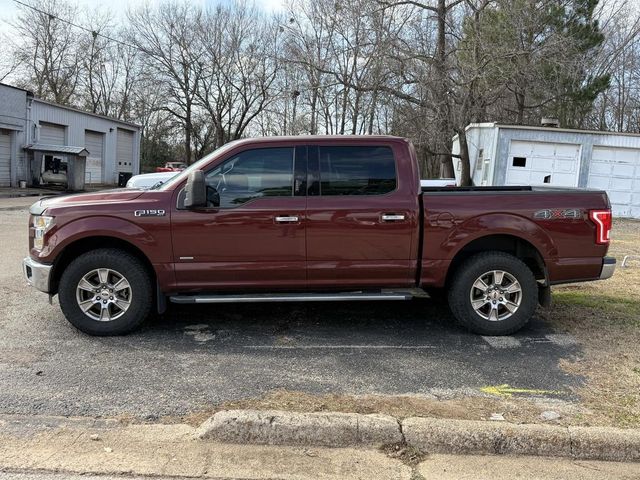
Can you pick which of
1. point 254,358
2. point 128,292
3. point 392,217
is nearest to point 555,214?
point 392,217

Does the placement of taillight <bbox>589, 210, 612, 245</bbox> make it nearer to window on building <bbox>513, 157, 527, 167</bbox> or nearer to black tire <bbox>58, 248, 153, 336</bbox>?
black tire <bbox>58, 248, 153, 336</bbox>

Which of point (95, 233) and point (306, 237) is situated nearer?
point (95, 233)

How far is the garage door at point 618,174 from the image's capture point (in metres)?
19.8

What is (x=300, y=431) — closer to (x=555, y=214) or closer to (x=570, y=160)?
(x=555, y=214)

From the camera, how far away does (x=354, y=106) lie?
2989cm

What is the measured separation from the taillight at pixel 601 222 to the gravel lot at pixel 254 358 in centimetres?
104

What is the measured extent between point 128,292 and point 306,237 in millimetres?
1748

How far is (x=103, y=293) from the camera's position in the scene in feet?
16.9

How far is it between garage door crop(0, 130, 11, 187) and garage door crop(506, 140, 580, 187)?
21331 mm

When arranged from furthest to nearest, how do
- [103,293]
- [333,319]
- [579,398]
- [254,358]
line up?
[333,319], [103,293], [254,358], [579,398]

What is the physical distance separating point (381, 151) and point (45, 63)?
46257mm

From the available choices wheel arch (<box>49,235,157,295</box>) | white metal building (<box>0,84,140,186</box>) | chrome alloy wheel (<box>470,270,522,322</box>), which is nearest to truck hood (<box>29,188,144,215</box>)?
wheel arch (<box>49,235,157,295</box>)

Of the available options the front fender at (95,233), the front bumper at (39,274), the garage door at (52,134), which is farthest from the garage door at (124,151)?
the front fender at (95,233)

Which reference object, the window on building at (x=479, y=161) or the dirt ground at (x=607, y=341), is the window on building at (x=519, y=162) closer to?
the window on building at (x=479, y=161)
